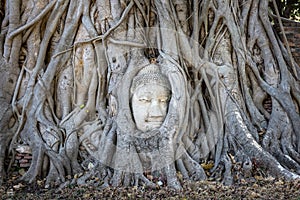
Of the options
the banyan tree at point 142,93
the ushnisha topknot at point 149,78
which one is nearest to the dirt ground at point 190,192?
the banyan tree at point 142,93

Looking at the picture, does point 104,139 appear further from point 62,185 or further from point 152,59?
point 152,59

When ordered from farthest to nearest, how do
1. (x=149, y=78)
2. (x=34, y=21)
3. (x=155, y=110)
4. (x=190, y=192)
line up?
1. (x=34, y=21)
2. (x=149, y=78)
3. (x=155, y=110)
4. (x=190, y=192)

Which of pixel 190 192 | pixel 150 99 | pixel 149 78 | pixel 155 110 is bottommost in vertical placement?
pixel 190 192

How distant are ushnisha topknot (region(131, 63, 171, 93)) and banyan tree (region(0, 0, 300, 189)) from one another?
0.04 feet

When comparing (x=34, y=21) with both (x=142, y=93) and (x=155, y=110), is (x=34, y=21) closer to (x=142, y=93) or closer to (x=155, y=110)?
(x=142, y=93)

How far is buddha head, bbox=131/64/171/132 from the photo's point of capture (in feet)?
12.5

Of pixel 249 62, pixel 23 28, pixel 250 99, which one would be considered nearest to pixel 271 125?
pixel 250 99

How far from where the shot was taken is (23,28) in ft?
13.8

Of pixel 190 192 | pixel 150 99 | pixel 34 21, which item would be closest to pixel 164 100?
pixel 150 99

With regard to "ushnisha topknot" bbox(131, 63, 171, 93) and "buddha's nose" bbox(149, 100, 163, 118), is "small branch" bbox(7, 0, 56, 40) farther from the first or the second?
"buddha's nose" bbox(149, 100, 163, 118)

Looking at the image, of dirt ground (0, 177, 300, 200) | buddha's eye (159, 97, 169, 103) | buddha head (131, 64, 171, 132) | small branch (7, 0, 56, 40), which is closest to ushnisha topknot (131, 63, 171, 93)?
buddha head (131, 64, 171, 132)

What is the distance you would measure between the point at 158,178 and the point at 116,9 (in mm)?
1927

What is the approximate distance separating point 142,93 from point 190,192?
1145 mm

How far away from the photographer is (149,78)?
3.89m
